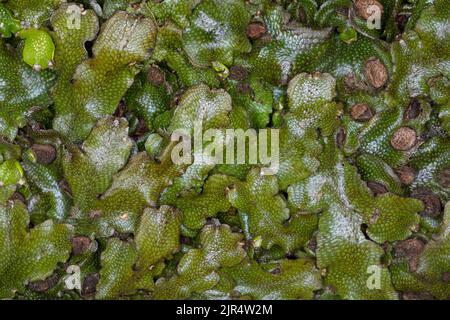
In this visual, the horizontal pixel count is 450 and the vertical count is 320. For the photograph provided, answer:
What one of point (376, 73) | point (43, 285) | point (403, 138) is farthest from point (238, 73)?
point (43, 285)

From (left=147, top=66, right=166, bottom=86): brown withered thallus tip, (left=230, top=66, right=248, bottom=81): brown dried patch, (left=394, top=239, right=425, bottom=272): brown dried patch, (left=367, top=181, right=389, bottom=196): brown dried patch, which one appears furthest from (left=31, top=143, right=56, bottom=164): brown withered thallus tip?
(left=394, top=239, right=425, bottom=272): brown dried patch

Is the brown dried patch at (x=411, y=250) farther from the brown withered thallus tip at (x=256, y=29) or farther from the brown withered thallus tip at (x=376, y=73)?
the brown withered thallus tip at (x=256, y=29)

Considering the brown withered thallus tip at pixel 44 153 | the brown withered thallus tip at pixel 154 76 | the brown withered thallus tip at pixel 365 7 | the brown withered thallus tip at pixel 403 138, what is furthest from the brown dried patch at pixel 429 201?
the brown withered thallus tip at pixel 44 153

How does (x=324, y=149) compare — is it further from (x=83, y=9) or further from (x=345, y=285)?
(x=83, y=9)

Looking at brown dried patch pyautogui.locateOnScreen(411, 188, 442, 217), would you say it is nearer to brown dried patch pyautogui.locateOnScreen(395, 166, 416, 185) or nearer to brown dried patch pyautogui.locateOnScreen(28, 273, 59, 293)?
brown dried patch pyautogui.locateOnScreen(395, 166, 416, 185)

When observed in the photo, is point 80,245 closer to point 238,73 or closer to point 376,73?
point 238,73

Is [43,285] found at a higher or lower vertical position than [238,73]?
lower
